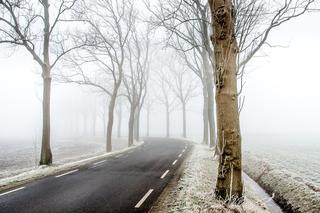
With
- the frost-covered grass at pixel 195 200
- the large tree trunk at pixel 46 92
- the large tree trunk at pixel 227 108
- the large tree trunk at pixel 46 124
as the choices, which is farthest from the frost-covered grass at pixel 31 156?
the large tree trunk at pixel 227 108

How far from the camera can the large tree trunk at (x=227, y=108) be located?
23.3 ft

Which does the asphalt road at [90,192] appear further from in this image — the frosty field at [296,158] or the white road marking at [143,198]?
the frosty field at [296,158]

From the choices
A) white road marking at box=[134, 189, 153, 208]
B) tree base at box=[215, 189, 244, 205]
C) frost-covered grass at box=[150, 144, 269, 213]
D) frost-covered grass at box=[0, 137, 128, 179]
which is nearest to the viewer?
frost-covered grass at box=[150, 144, 269, 213]

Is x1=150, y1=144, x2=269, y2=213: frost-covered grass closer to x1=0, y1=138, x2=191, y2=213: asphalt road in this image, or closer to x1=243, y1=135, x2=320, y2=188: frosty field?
x1=0, y1=138, x2=191, y2=213: asphalt road

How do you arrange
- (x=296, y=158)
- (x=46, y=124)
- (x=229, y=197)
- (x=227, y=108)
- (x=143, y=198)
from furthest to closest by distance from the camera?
(x=296, y=158)
(x=46, y=124)
(x=143, y=198)
(x=227, y=108)
(x=229, y=197)

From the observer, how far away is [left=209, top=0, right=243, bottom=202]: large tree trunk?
711cm

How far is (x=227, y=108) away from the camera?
7129 mm

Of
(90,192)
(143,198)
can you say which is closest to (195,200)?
(143,198)

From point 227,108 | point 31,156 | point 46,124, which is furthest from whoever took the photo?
point 31,156

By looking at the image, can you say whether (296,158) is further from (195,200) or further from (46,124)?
(46,124)

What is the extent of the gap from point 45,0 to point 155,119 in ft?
351

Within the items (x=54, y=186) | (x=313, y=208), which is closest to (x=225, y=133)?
(x=313, y=208)

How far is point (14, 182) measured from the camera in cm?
1052

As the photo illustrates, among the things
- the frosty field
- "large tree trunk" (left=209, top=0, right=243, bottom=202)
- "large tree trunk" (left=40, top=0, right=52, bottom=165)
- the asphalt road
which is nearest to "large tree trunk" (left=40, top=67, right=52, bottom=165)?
"large tree trunk" (left=40, top=0, right=52, bottom=165)
